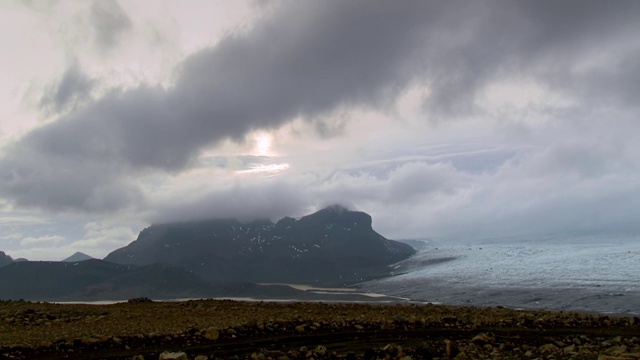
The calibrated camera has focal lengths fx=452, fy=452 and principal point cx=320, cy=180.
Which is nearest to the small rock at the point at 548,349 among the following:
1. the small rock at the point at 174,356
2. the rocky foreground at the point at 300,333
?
the rocky foreground at the point at 300,333

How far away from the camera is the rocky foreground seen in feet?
61.1

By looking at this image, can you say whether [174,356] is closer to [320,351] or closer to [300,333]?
[320,351]

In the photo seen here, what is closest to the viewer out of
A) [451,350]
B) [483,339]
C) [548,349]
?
[451,350]

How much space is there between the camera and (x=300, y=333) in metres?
23.8

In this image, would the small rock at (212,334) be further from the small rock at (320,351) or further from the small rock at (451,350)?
the small rock at (451,350)

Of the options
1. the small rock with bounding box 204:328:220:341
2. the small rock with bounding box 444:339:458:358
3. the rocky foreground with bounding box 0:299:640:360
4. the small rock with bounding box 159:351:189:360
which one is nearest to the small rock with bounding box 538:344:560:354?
the rocky foreground with bounding box 0:299:640:360

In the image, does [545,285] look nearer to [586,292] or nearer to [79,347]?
[586,292]

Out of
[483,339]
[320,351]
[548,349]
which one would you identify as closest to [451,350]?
[483,339]

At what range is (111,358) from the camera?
18.9 m

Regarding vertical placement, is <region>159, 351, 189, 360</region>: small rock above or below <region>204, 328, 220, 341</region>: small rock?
above

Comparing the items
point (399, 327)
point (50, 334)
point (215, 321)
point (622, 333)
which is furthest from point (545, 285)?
point (50, 334)

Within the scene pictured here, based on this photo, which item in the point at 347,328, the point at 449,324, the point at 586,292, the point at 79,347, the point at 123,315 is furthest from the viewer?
the point at 586,292

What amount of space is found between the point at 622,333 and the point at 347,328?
1542 cm

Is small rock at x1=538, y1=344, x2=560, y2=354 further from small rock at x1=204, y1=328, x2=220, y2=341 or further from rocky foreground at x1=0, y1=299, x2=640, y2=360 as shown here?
small rock at x1=204, y1=328, x2=220, y2=341
